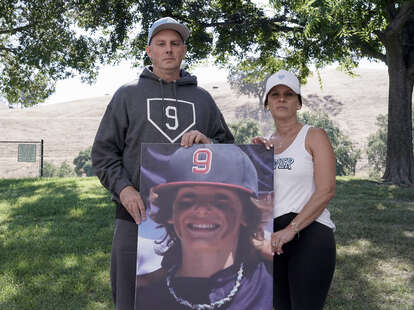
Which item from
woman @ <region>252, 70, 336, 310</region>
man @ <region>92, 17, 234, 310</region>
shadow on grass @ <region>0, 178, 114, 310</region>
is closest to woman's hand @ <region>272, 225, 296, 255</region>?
woman @ <region>252, 70, 336, 310</region>

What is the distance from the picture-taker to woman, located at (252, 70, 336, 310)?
232 centimetres

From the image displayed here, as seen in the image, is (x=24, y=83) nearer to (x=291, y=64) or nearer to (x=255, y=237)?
(x=291, y=64)

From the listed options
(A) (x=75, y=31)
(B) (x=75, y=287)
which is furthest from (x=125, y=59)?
(B) (x=75, y=287)

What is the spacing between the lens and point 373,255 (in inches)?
248

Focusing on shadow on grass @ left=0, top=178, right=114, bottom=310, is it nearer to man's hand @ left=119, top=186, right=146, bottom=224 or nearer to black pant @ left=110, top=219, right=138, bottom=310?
black pant @ left=110, top=219, right=138, bottom=310

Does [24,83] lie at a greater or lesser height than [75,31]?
lesser

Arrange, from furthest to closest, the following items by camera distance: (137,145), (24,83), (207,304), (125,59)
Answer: (24,83)
(125,59)
(137,145)
(207,304)

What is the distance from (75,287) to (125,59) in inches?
502

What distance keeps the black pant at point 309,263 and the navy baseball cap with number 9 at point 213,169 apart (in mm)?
315

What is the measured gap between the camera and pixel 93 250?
6469mm

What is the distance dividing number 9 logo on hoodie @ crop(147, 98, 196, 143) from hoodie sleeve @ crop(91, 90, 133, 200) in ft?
0.53

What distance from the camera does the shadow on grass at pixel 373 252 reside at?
15.8 feet

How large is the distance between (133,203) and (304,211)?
35.6 inches

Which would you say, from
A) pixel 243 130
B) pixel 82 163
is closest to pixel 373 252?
pixel 243 130
